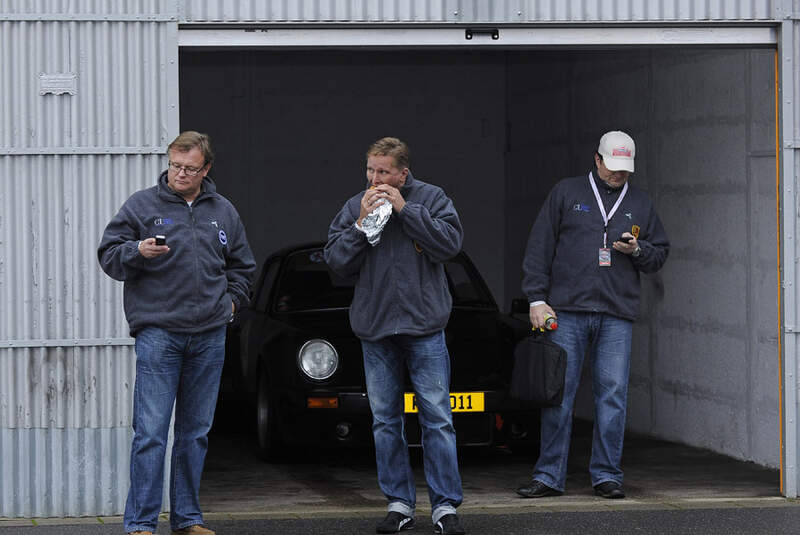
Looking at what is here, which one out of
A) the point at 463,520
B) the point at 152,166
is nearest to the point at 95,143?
the point at 152,166

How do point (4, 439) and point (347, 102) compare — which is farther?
point (347, 102)

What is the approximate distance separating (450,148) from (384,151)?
346 inches

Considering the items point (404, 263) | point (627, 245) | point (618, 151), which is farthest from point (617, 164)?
point (404, 263)

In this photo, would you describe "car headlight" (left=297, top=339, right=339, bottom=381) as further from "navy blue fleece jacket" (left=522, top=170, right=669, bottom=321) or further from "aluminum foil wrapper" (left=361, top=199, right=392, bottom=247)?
"aluminum foil wrapper" (left=361, top=199, right=392, bottom=247)

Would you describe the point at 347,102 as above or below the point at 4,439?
above

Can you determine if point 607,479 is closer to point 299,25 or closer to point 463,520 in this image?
point 463,520

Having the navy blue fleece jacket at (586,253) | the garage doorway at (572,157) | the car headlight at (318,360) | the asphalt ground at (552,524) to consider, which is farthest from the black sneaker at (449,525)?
the garage doorway at (572,157)

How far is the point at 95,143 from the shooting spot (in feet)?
23.1

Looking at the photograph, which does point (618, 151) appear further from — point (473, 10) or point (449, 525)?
point (449, 525)

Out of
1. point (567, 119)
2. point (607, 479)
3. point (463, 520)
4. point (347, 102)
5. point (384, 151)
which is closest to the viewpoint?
point (384, 151)

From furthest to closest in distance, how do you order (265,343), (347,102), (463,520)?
1. (347,102)
2. (265,343)
3. (463,520)

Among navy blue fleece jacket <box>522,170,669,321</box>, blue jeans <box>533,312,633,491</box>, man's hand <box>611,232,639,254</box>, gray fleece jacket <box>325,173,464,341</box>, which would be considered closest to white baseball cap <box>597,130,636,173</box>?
navy blue fleece jacket <box>522,170,669,321</box>

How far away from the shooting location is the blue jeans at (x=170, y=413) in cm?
605

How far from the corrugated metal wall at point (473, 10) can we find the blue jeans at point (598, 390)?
5.22 feet
